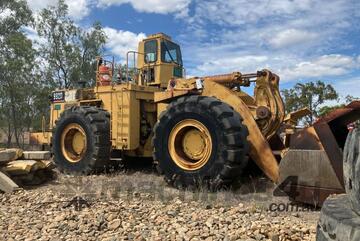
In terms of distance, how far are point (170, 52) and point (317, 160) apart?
589 cm

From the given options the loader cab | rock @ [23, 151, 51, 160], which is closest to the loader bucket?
the loader cab

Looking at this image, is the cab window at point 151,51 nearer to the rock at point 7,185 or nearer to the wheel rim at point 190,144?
the wheel rim at point 190,144

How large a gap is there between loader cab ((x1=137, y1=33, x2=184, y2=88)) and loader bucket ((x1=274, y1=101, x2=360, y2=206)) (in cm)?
498

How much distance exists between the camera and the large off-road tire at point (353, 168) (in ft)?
7.42

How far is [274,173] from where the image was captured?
656 cm

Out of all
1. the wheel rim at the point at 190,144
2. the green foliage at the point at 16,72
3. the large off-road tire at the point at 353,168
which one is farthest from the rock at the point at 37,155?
the green foliage at the point at 16,72

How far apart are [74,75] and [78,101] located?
20292mm

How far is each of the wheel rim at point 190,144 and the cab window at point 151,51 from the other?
3.54 meters

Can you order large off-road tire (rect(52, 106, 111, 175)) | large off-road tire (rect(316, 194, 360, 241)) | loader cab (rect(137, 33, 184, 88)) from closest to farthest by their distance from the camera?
large off-road tire (rect(316, 194, 360, 241)) < large off-road tire (rect(52, 106, 111, 175)) < loader cab (rect(137, 33, 184, 88))

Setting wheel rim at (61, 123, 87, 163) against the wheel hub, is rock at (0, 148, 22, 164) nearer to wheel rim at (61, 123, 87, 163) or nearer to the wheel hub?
wheel rim at (61, 123, 87, 163)

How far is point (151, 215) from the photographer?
5426mm

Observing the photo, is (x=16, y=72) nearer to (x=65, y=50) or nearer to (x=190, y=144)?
(x=65, y=50)

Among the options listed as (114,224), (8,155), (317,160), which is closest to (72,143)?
(8,155)

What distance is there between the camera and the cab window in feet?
34.2
